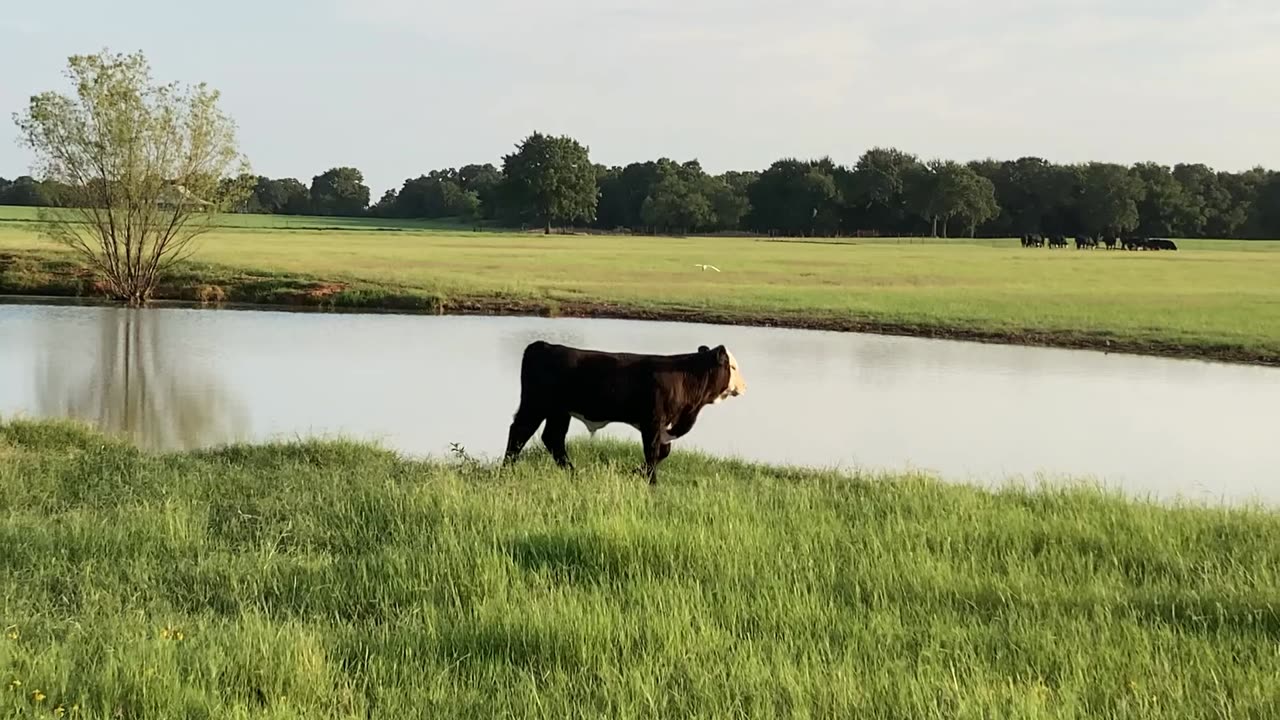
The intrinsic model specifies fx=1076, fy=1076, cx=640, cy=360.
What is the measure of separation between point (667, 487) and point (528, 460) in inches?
61.2

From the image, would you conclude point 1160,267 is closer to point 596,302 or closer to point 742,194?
point 596,302

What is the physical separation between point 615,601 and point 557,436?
12.7 ft

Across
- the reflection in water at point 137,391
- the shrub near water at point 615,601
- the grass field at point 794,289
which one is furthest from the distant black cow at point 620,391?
the grass field at point 794,289

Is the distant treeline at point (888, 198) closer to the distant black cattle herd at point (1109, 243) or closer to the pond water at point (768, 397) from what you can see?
the distant black cattle herd at point (1109, 243)

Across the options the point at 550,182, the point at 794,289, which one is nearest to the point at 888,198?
the point at 550,182

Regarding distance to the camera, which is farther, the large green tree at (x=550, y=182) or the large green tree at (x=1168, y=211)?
the large green tree at (x=550, y=182)

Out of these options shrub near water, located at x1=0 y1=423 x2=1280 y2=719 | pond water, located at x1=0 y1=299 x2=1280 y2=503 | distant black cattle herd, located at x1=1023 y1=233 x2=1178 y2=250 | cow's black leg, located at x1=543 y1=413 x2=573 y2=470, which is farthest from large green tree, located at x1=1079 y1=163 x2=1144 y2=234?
cow's black leg, located at x1=543 y1=413 x2=573 y2=470

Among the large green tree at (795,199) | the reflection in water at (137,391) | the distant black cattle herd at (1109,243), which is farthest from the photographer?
the large green tree at (795,199)

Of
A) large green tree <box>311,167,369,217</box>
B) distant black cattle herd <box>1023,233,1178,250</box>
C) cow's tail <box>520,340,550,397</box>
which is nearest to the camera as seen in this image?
cow's tail <box>520,340,550,397</box>

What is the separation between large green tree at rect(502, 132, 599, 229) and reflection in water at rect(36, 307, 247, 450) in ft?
254

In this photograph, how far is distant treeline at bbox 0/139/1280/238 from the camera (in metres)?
90.7

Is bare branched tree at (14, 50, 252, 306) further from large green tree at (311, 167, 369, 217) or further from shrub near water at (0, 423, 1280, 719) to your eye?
large green tree at (311, 167, 369, 217)

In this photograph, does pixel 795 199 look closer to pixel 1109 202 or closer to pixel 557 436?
pixel 1109 202

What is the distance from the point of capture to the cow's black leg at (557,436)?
8641 millimetres
